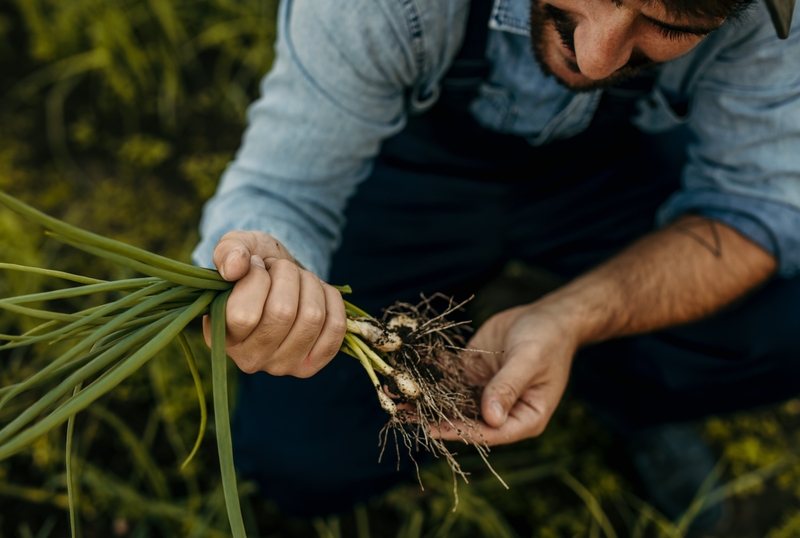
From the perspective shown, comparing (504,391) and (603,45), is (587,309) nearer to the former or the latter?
(504,391)

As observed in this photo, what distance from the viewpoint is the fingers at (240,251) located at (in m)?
0.77

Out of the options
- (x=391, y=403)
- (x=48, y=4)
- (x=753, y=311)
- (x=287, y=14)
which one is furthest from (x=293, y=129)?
(x=48, y=4)

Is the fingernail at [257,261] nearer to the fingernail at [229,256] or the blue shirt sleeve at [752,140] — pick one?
the fingernail at [229,256]

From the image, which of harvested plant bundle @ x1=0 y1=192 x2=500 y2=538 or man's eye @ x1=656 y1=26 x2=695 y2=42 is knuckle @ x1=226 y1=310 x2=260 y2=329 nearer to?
harvested plant bundle @ x1=0 y1=192 x2=500 y2=538

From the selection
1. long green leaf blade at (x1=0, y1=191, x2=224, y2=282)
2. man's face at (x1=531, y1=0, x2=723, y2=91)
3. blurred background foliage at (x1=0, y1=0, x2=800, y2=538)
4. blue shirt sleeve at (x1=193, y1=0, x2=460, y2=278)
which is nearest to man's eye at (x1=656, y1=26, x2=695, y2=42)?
man's face at (x1=531, y1=0, x2=723, y2=91)

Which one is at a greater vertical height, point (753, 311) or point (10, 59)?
point (753, 311)

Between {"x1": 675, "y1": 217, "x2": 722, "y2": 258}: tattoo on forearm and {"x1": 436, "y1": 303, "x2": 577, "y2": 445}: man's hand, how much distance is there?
15.6 inches

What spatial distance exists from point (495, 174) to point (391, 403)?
0.68m

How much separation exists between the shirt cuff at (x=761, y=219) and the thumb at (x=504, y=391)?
2.04ft

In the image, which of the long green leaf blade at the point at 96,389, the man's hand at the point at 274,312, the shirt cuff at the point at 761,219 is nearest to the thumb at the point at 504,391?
the man's hand at the point at 274,312

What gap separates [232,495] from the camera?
68 cm

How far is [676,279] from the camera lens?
1.29 meters

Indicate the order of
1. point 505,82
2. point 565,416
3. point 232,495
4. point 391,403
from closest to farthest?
point 232,495 → point 391,403 → point 505,82 → point 565,416

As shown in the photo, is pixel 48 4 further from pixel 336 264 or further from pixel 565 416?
pixel 565 416
